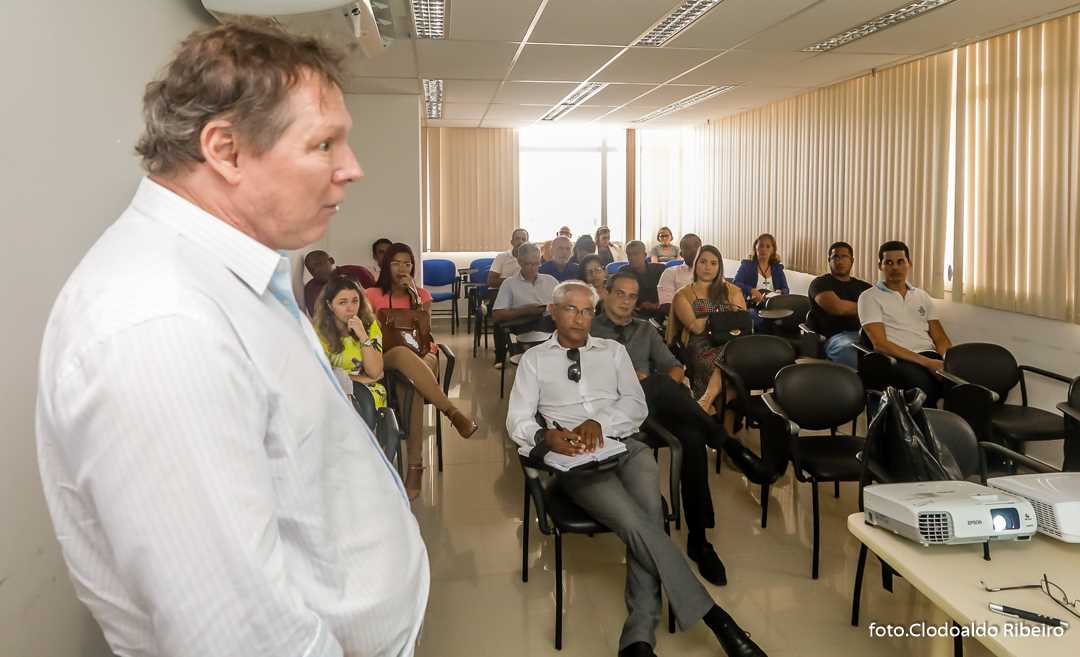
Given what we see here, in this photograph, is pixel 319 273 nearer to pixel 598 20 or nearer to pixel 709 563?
pixel 598 20

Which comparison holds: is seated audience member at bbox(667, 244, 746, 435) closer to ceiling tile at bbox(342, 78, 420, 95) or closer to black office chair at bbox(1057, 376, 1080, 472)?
black office chair at bbox(1057, 376, 1080, 472)

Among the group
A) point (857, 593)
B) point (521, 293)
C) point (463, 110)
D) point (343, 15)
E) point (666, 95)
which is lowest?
point (857, 593)

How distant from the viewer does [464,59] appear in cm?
621

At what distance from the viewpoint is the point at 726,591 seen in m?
3.35

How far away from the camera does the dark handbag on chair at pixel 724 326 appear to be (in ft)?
17.3

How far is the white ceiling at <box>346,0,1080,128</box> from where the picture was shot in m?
4.68

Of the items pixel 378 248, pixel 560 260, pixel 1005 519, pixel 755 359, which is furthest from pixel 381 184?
pixel 1005 519

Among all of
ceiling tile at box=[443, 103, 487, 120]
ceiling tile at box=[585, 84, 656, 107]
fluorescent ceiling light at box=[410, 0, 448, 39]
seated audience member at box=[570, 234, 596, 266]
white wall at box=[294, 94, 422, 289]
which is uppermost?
ceiling tile at box=[443, 103, 487, 120]

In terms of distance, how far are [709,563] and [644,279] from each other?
4.81 metres

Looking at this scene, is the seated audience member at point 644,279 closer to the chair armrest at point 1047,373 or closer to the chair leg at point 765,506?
the chair armrest at point 1047,373

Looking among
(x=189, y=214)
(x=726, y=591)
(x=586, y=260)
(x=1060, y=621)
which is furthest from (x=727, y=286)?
(x=189, y=214)

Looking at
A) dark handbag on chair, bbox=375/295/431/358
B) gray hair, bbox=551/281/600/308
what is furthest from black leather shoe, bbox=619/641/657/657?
dark handbag on chair, bbox=375/295/431/358

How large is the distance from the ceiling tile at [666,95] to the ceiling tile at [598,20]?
7.79 ft

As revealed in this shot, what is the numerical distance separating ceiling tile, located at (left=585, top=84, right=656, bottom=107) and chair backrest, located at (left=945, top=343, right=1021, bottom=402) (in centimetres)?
421
